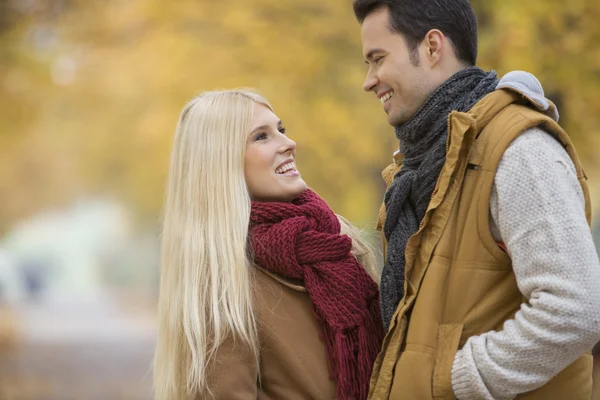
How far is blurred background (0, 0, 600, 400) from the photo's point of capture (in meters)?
6.04

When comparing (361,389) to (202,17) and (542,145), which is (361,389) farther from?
(202,17)

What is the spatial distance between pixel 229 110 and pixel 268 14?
15.1 feet

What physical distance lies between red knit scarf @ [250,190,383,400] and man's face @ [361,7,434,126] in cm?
53

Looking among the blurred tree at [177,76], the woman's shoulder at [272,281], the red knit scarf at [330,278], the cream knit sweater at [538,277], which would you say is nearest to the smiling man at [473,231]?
the cream knit sweater at [538,277]

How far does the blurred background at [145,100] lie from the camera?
19.8 ft

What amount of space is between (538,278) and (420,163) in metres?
0.61

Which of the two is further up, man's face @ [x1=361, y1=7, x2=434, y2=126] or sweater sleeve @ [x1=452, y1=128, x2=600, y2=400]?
man's face @ [x1=361, y1=7, x2=434, y2=126]

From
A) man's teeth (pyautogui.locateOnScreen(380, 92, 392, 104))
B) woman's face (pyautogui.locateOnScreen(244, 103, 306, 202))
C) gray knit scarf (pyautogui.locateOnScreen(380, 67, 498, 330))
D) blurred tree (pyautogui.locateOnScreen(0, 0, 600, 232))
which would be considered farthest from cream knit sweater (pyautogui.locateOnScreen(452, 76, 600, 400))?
blurred tree (pyautogui.locateOnScreen(0, 0, 600, 232))

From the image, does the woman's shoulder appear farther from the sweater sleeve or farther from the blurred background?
the blurred background

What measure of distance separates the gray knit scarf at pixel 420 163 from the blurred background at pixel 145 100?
3.27 meters

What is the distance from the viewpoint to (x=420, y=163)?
2662 mm

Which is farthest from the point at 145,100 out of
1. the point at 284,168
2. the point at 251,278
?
the point at 251,278

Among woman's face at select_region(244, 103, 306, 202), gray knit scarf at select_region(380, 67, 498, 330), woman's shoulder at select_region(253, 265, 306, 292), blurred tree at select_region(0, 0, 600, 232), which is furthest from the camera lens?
blurred tree at select_region(0, 0, 600, 232)

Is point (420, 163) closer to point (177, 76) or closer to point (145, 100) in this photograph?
point (177, 76)
